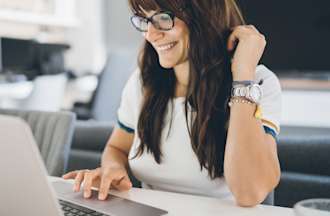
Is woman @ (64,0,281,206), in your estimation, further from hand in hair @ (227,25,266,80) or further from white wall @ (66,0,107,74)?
white wall @ (66,0,107,74)

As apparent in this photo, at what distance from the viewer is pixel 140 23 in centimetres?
122

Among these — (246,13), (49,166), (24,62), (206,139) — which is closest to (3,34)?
(24,62)

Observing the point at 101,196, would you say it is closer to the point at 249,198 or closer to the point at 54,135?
the point at 249,198

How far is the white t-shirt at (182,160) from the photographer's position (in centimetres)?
115

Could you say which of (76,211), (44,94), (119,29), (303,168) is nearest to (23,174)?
(76,211)

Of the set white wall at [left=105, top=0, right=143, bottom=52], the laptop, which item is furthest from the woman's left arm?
white wall at [left=105, top=0, right=143, bottom=52]

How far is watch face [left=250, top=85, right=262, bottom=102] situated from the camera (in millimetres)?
1075

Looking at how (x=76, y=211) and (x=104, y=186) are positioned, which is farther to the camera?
(x=104, y=186)

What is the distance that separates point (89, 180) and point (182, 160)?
0.27 m

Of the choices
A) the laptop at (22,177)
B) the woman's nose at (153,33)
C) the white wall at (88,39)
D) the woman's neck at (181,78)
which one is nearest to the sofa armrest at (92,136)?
the woman's neck at (181,78)

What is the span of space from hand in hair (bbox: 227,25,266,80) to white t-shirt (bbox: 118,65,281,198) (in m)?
0.06

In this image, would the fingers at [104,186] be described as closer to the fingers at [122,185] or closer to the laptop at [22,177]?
the fingers at [122,185]

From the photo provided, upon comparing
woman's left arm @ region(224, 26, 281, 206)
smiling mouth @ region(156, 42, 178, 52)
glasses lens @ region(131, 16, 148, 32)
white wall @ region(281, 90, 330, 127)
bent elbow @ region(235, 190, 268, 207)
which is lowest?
white wall @ region(281, 90, 330, 127)

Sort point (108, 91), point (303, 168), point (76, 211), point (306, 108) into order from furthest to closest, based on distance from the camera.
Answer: point (306, 108) < point (108, 91) < point (303, 168) < point (76, 211)
